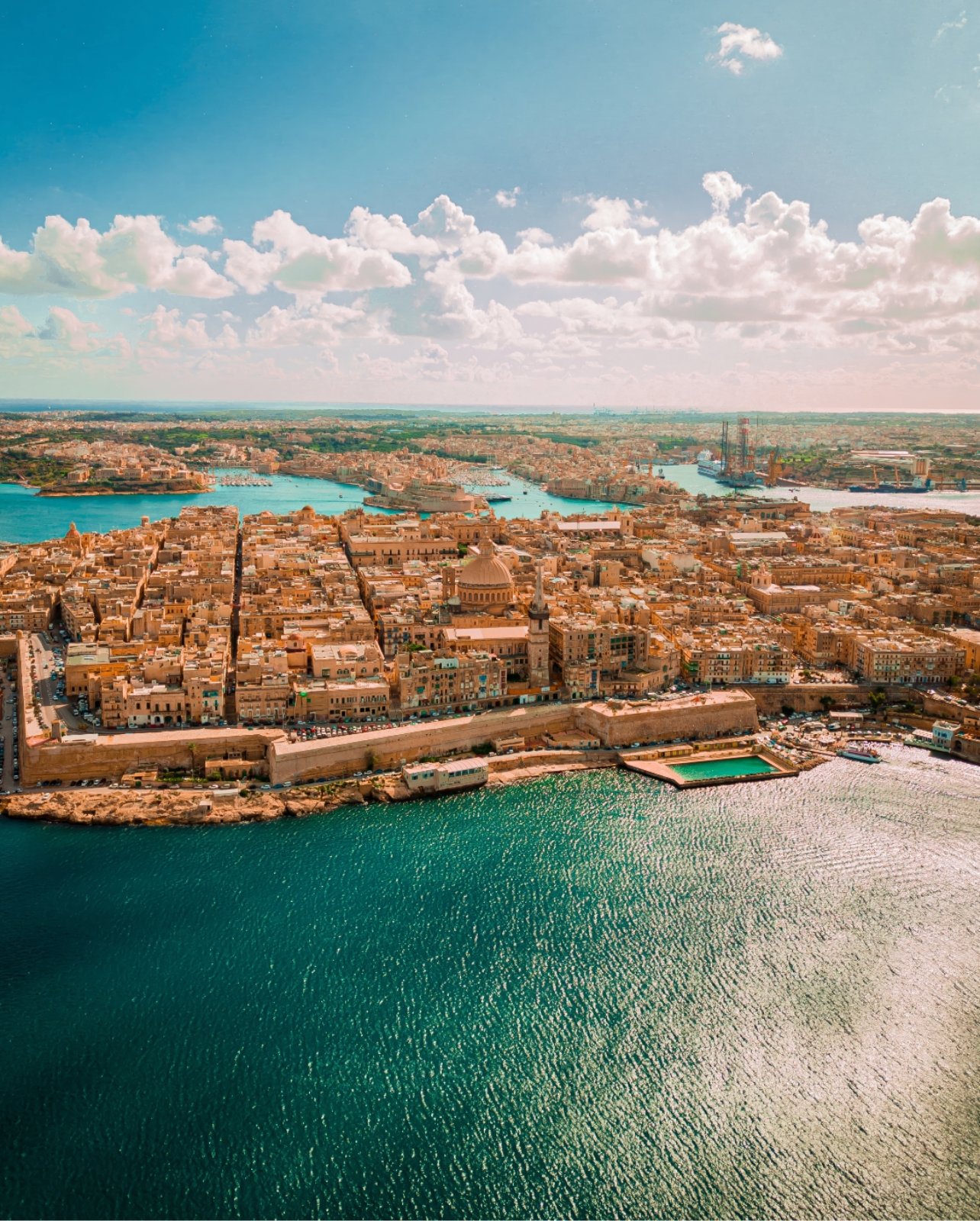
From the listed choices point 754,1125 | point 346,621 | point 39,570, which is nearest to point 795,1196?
point 754,1125

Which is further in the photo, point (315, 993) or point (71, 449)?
point (71, 449)

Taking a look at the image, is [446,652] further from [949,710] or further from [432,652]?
[949,710]

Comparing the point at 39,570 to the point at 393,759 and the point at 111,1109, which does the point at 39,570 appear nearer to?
the point at 393,759

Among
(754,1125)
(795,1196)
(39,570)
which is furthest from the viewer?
(39,570)

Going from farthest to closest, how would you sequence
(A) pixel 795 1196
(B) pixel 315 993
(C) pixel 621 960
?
(C) pixel 621 960 < (B) pixel 315 993 < (A) pixel 795 1196

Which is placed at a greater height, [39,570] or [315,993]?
[39,570]

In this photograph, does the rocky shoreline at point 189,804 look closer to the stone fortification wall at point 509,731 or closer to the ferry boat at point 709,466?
the stone fortification wall at point 509,731

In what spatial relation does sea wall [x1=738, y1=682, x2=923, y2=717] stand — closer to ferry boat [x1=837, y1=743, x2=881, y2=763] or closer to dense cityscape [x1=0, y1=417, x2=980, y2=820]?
dense cityscape [x1=0, y1=417, x2=980, y2=820]
